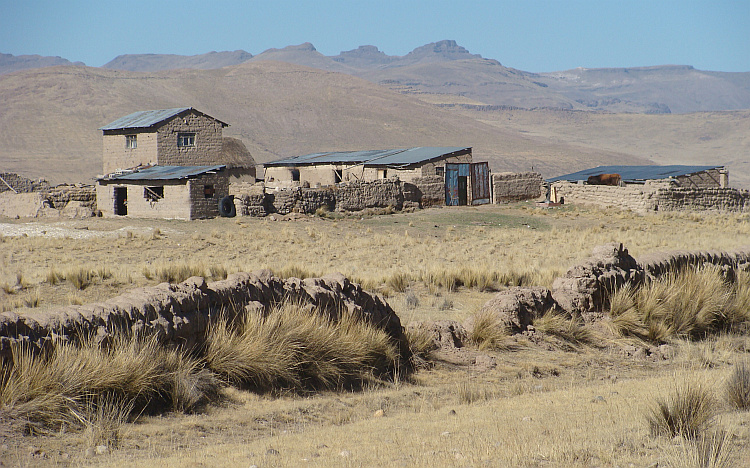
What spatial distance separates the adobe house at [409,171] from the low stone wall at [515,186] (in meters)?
0.61

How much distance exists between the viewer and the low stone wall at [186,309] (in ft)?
20.7

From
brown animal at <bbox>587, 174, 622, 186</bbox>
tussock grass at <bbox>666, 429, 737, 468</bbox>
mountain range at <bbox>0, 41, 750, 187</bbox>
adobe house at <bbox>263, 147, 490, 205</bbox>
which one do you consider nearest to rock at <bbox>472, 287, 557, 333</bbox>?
tussock grass at <bbox>666, 429, 737, 468</bbox>

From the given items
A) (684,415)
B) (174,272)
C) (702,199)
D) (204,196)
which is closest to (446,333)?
(684,415)

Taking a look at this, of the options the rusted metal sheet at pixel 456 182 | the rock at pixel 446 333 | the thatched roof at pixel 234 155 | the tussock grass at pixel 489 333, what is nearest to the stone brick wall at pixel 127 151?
the thatched roof at pixel 234 155

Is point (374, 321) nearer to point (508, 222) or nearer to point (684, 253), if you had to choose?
point (684, 253)

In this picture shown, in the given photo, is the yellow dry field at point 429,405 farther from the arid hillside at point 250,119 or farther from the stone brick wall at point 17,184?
Result: the arid hillside at point 250,119

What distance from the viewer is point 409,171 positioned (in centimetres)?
3828

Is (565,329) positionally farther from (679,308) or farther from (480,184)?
(480,184)

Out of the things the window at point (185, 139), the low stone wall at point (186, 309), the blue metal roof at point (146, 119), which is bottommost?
the low stone wall at point (186, 309)

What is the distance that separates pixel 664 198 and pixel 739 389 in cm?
2963

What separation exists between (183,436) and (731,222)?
30.3m

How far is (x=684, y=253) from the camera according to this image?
13398 mm

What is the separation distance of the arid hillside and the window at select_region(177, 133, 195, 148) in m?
35.7

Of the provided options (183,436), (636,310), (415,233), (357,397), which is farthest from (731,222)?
(183,436)
